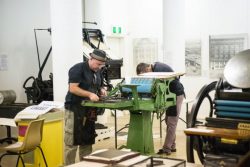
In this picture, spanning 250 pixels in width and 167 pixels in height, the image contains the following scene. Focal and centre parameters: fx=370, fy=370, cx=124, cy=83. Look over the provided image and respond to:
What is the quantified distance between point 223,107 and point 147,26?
6893mm

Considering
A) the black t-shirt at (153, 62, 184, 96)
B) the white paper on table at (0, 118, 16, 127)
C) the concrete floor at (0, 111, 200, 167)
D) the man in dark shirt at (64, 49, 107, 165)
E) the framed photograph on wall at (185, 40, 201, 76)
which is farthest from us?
the framed photograph on wall at (185, 40, 201, 76)

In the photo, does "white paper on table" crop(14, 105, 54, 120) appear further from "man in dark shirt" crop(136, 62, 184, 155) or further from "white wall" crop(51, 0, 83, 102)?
"man in dark shirt" crop(136, 62, 184, 155)

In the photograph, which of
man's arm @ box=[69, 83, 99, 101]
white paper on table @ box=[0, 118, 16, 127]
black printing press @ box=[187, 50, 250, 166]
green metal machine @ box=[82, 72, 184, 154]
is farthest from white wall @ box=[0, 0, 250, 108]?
black printing press @ box=[187, 50, 250, 166]

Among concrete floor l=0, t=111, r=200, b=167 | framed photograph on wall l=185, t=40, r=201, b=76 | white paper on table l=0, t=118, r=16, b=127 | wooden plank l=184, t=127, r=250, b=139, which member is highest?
framed photograph on wall l=185, t=40, r=201, b=76

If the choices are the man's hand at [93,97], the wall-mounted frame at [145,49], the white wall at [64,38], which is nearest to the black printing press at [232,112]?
the man's hand at [93,97]

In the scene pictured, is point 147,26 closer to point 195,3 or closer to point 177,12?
point 195,3

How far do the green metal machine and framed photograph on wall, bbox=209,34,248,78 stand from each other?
3582 millimetres

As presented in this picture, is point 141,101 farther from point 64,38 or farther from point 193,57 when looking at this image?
point 193,57

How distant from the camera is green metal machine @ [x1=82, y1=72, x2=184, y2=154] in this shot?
159 inches

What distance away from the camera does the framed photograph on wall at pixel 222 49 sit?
7641 mm

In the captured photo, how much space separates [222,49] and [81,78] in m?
4.48

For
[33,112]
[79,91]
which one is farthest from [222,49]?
[33,112]

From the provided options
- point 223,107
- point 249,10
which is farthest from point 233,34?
point 223,107

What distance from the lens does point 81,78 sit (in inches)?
167
